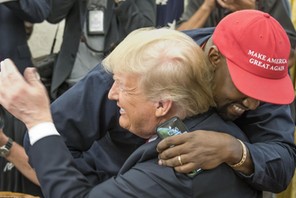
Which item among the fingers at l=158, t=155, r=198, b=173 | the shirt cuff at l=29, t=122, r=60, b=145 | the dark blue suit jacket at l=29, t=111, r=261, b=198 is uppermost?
the shirt cuff at l=29, t=122, r=60, b=145

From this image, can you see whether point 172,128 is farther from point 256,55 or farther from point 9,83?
point 9,83

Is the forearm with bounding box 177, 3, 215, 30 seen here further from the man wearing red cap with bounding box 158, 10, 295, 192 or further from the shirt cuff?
the shirt cuff

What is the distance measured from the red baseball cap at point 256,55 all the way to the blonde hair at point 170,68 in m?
0.07

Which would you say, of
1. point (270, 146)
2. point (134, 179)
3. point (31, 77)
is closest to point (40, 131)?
point (31, 77)

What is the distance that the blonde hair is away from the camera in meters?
1.34

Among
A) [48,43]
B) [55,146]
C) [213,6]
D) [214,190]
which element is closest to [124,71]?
[55,146]

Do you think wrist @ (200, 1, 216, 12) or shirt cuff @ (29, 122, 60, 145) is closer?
shirt cuff @ (29, 122, 60, 145)

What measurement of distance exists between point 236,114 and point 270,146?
0.15 metres

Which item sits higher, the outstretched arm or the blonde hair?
the blonde hair

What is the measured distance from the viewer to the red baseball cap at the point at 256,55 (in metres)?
1.38

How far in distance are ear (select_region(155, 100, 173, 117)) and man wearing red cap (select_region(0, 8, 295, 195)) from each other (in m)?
0.10

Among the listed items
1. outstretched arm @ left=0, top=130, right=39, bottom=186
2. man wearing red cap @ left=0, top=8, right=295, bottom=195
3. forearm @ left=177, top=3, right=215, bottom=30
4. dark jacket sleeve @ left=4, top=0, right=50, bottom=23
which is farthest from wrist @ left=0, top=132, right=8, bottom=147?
forearm @ left=177, top=3, right=215, bottom=30

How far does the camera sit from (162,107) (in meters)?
1.38

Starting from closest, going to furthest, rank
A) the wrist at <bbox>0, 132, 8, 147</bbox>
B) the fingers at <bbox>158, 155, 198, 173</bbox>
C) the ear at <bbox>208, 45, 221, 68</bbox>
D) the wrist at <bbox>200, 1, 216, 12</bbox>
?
1. the fingers at <bbox>158, 155, 198, 173</bbox>
2. the ear at <bbox>208, 45, 221, 68</bbox>
3. the wrist at <bbox>0, 132, 8, 147</bbox>
4. the wrist at <bbox>200, 1, 216, 12</bbox>
